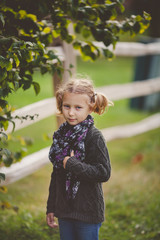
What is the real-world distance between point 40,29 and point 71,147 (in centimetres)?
82

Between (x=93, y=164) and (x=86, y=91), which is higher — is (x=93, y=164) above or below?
below

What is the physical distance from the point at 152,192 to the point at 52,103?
150cm

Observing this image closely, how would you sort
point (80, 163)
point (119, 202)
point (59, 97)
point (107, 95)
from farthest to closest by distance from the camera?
1. point (107, 95)
2. point (119, 202)
3. point (59, 97)
4. point (80, 163)

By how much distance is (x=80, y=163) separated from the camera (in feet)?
5.52

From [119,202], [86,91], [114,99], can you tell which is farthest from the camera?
[114,99]

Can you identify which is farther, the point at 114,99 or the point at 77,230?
the point at 114,99

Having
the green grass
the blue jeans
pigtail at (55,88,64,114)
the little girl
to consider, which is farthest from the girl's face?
the green grass

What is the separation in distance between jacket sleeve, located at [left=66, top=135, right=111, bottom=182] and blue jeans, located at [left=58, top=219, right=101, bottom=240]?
0.96ft

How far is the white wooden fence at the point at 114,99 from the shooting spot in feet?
9.46

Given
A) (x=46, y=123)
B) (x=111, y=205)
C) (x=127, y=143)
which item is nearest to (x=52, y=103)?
(x=111, y=205)

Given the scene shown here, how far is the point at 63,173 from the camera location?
182cm

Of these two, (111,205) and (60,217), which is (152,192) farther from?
(60,217)

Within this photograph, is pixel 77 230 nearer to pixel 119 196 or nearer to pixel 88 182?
pixel 88 182

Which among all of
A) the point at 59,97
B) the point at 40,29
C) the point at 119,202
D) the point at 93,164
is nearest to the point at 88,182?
the point at 93,164
